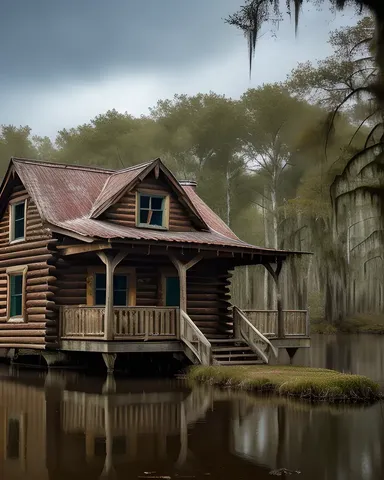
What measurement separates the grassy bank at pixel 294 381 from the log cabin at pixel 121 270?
188cm

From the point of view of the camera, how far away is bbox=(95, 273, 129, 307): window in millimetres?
28031

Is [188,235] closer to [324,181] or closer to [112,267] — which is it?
[112,267]

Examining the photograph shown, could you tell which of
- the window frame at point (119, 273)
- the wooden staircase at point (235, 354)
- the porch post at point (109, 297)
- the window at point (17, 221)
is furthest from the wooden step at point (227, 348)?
the window at point (17, 221)

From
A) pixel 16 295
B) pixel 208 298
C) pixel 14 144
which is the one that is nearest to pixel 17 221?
pixel 16 295

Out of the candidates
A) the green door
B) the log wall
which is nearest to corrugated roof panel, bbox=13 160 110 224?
the log wall

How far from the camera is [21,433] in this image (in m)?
13.0

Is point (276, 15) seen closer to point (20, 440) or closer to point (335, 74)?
point (20, 440)

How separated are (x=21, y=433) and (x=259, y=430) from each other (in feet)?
13.0

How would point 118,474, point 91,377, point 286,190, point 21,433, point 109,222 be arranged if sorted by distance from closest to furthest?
1. point 118,474
2. point 21,433
3. point 91,377
4. point 109,222
5. point 286,190

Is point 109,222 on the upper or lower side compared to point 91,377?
upper

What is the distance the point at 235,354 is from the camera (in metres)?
25.5

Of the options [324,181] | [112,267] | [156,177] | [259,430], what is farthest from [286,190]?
[259,430]

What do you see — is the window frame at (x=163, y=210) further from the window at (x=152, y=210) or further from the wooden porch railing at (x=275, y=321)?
the wooden porch railing at (x=275, y=321)

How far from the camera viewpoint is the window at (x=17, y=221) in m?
30.5
